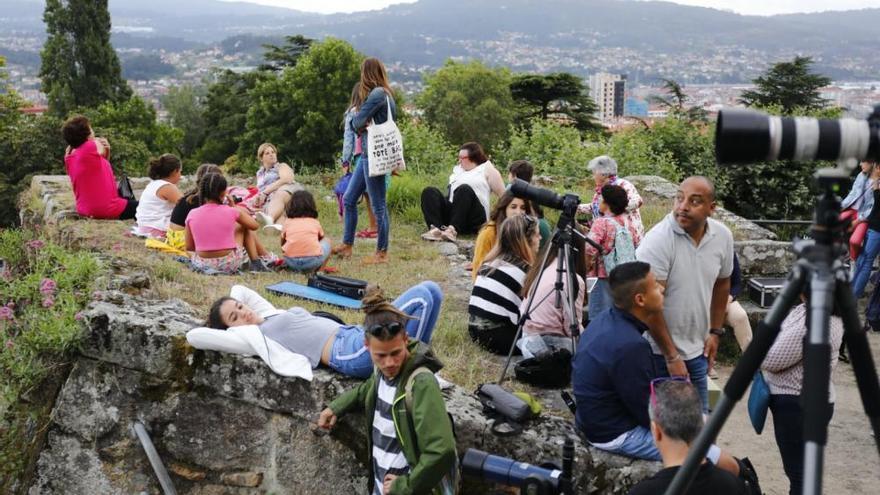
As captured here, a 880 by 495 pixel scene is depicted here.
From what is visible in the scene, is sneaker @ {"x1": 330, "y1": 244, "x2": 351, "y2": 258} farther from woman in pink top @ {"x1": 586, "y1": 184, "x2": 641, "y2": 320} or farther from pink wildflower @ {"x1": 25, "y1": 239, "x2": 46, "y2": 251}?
woman in pink top @ {"x1": 586, "y1": 184, "x2": 641, "y2": 320}

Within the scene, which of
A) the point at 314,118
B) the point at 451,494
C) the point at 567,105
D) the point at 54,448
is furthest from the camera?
the point at 567,105

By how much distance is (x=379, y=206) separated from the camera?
7023 mm

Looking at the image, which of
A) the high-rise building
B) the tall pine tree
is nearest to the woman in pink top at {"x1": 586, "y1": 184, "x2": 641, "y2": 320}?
the tall pine tree

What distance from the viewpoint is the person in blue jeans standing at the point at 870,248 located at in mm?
6848

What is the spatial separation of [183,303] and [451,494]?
7.79ft

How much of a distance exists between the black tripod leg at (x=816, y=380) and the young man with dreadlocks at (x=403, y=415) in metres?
1.48

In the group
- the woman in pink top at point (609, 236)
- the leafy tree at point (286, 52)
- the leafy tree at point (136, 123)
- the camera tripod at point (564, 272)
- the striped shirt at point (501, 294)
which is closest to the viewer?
the camera tripod at point (564, 272)

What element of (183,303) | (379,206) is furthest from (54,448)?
(379,206)

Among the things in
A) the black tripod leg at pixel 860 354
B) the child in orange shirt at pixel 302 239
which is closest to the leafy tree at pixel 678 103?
the child in orange shirt at pixel 302 239

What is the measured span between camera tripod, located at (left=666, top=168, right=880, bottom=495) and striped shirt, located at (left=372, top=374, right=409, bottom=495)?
1443mm

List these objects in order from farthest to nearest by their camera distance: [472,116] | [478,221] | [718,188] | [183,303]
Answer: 1. [472,116]
2. [718,188]
3. [478,221]
4. [183,303]

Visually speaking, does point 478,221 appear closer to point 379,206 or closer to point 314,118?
point 379,206

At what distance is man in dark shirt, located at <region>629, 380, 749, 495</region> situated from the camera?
2779 mm

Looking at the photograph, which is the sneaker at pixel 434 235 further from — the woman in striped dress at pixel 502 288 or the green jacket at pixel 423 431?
the green jacket at pixel 423 431
